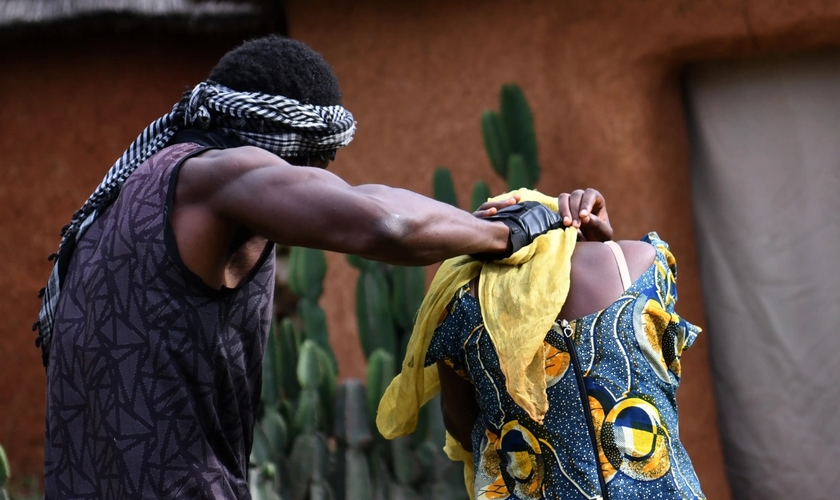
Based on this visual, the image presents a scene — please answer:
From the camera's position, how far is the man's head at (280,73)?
89.5 inches

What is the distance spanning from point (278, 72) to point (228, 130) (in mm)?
167

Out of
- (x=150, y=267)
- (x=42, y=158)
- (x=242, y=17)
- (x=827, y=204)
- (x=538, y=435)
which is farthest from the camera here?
(x=42, y=158)

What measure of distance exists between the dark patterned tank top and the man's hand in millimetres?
757

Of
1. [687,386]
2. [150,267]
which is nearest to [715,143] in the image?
[687,386]

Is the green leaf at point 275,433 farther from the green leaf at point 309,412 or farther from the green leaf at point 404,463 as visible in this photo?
the green leaf at point 404,463

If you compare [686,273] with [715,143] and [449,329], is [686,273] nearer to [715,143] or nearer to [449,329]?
[715,143]

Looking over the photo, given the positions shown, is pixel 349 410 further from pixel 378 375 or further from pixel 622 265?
pixel 622 265

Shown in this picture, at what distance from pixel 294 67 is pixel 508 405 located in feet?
2.90

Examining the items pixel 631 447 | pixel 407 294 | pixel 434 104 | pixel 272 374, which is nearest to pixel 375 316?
pixel 407 294

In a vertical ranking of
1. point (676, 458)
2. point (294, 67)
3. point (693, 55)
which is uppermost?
point (693, 55)

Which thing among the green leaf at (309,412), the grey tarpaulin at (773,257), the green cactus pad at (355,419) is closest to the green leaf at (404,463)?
the green cactus pad at (355,419)

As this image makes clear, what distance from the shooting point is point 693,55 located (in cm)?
475

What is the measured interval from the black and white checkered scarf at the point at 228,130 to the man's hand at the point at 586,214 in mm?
545

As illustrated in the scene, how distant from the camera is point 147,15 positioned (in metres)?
5.95
